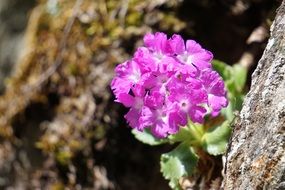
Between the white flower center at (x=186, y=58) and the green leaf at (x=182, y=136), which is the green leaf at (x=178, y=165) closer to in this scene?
the green leaf at (x=182, y=136)

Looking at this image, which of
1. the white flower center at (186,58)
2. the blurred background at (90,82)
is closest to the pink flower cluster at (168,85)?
the white flower center at (186,58)

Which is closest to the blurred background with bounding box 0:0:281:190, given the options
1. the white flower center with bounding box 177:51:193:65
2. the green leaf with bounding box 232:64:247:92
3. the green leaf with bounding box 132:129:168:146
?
the green leaf with bounding box 232:64:247:92

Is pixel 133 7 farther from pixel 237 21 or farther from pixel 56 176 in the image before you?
pixel 56 176

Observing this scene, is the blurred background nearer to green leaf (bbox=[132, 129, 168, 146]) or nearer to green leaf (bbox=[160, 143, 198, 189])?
green leaf (bbox=[132, 129, 168, 146])

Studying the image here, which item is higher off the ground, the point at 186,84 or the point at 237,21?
the point at 186,84

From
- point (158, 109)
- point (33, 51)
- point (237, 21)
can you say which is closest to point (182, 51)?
point (158, 109)

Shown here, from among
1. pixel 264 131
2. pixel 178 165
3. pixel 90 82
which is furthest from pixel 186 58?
pixel 90 82
